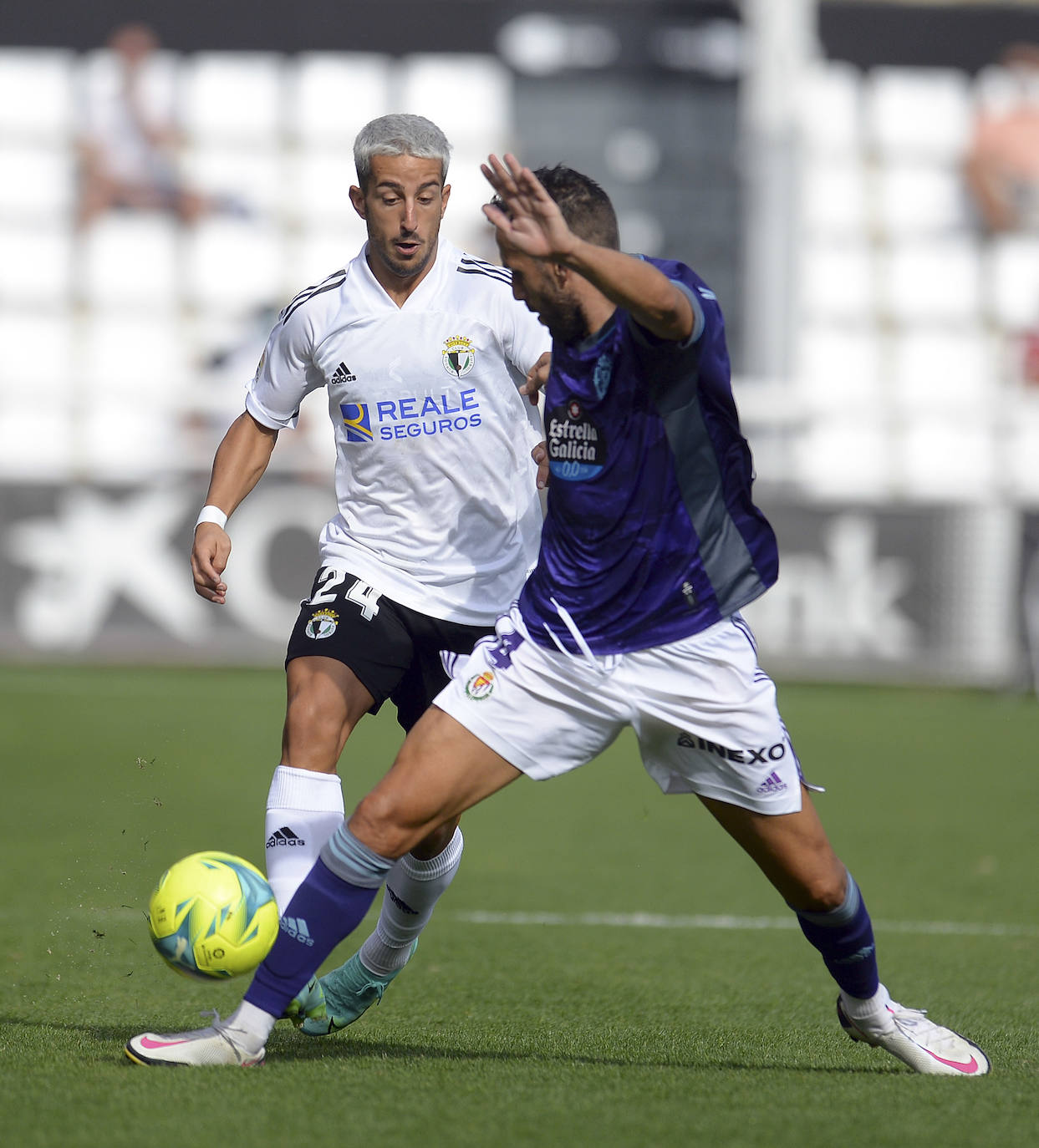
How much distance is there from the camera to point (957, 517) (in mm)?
13062

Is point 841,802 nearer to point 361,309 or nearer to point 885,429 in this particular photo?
point 361,309

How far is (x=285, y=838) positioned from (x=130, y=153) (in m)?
17.5

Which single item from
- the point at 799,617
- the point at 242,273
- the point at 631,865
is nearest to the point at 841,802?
the point at 631,865

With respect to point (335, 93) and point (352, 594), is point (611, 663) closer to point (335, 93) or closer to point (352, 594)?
point (352, 594)

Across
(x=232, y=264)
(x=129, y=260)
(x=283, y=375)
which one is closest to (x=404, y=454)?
(x=283, y=375)

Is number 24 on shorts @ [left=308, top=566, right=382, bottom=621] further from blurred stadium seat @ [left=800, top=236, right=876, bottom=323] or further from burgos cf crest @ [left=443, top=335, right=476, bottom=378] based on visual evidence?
blurred stadium seat @ [left=800, top=236, right=876, bottom=323]

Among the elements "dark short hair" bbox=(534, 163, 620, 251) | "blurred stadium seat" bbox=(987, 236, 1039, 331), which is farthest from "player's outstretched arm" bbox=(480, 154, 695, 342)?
"blurred stadium seat" bbox=(987, 236, 1039, 331)

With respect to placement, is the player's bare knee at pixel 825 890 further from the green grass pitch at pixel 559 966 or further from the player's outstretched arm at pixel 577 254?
the player's outstretched arm at pixel 577 254

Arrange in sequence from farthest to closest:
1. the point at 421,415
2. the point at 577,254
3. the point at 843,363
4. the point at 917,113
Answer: the point at 917,113 < the point at 843,363 < the point at 421,415 < the point at 577,254

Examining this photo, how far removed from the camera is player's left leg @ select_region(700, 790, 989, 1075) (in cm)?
399

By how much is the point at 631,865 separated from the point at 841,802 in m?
1.94

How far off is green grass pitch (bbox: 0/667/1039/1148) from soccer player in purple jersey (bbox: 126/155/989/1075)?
1.48 feet

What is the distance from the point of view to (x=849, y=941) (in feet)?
13.5

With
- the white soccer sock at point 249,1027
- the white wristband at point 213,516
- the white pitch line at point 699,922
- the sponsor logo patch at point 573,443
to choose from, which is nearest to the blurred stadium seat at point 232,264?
the white pitch line at point 699,922
